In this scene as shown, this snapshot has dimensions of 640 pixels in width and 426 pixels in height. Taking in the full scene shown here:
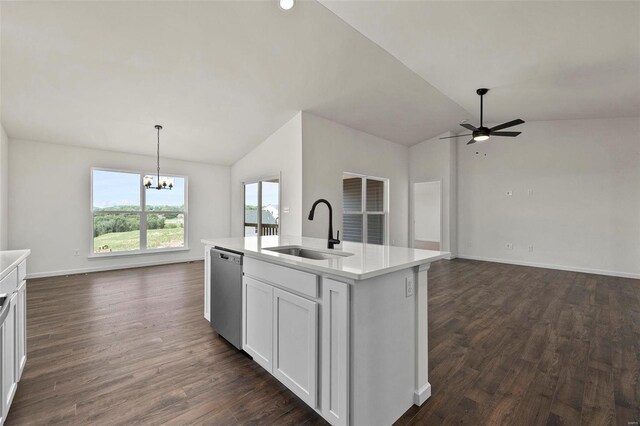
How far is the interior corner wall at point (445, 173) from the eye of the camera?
22.4 feet

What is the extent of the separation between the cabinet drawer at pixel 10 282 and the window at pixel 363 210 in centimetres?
485

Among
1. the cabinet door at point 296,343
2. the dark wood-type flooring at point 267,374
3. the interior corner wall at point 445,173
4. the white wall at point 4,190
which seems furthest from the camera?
the interior corner wall at point 445,173

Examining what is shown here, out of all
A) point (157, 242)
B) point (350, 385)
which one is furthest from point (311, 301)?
point (157, 242)

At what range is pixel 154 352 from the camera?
2.43 meters

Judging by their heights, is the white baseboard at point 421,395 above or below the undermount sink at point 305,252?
below

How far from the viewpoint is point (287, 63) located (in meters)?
3.60

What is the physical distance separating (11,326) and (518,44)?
499cm

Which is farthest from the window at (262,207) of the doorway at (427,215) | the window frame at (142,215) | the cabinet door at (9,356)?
the doorway at (427,215)

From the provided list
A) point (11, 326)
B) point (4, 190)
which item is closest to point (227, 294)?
point (11, 326)

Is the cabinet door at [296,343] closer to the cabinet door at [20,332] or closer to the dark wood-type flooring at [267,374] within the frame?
the dark wood-type flooring at [267,374]

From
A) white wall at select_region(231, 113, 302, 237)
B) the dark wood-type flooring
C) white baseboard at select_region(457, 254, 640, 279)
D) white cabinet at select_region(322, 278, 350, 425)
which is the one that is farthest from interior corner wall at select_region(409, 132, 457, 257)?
white cabinet at select_region(322, 278, 350, 425)

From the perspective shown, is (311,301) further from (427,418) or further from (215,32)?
(215,32)

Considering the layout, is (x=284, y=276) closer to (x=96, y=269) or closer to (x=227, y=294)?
(x=227, y=294)

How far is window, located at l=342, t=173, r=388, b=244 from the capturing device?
20.4 feet
